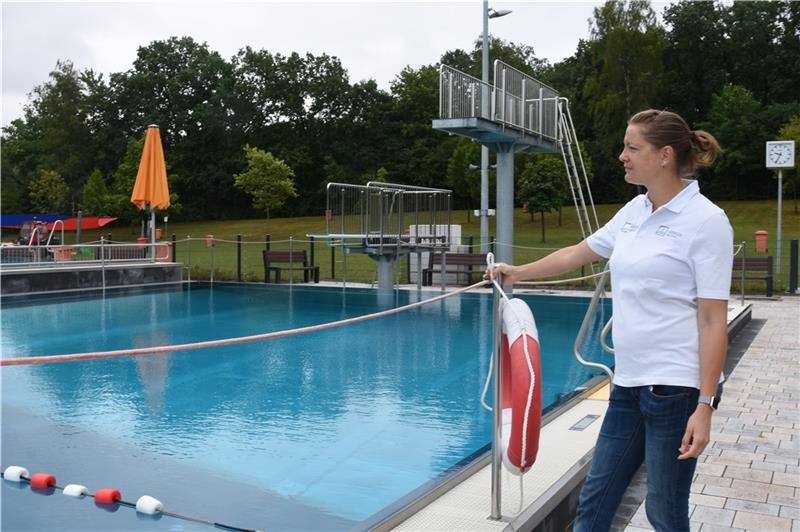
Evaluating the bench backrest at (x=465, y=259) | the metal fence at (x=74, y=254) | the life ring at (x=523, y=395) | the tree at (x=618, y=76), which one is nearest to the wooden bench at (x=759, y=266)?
the bench backrest at (x=465, y=259)

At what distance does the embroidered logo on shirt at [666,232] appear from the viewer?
2361mm

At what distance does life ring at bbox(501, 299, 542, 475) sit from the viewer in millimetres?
3096

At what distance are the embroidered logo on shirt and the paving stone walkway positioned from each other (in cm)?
209

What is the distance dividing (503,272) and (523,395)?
0.55m

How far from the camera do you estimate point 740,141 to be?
49.2 metres

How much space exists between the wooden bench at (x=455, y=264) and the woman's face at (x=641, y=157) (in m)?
15.8

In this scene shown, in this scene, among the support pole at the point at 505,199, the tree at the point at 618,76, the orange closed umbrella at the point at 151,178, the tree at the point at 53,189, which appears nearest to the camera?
the support pole at the point at 505,199

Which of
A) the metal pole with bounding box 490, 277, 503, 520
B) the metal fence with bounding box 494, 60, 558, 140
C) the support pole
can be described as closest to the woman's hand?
the metal pole with bounding box 490, 277, 503, 520

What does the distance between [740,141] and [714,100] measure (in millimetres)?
4984

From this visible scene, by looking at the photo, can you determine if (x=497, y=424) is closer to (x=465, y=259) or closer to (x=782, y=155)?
(x=465, y=259)

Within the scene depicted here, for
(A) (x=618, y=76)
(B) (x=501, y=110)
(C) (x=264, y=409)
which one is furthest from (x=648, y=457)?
(A) (x=618, y=76)

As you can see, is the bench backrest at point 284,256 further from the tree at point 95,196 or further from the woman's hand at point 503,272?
the tree at point 95,196

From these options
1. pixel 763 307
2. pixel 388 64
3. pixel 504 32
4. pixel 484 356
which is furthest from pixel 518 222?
pixel 484 356

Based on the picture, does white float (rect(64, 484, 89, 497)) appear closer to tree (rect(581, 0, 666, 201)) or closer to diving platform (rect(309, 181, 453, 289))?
diving platform (rect(309, 181, 453, 289))
